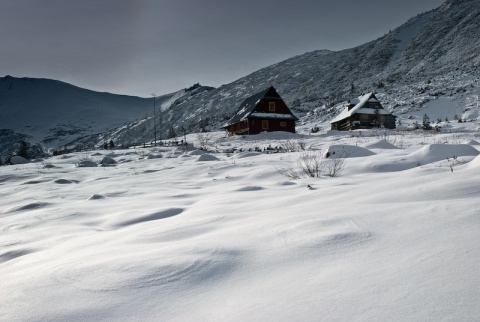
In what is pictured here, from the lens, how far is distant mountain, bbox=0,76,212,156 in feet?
350

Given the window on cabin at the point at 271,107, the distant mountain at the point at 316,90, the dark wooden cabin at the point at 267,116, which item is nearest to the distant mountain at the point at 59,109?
the distant mountain at the point at 316,90

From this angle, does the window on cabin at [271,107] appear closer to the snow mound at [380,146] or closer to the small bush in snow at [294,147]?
the small bush in snow at [294,147]

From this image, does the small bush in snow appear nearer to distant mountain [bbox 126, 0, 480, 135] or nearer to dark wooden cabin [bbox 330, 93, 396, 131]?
dark wooden cabin [bbox 330, 93, 396, 131]

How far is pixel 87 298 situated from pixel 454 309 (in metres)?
1.29

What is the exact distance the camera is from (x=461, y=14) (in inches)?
2717

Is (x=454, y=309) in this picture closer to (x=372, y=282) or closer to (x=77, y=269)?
(x=372, y=282)

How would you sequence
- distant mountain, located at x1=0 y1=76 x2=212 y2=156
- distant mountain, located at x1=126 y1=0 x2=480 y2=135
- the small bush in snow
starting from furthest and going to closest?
distant mountain, located at x1=0 y1=76 x2=212 y2=156, distant mountain, located at x1=126 y1=0 x2=480 y2=135, the small bush in snow

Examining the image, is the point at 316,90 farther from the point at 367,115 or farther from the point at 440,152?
the point at 440,152

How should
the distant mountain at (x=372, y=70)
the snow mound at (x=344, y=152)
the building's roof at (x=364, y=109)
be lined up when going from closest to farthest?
the snow mound at (x=344, y=152) < the building's roof at (x=364, y=109) < the distant mountain at (x=372, y=70)

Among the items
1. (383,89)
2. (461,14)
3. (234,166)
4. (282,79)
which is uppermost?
(461,14)

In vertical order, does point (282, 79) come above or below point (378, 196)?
above

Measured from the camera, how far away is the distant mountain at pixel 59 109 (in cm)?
10675

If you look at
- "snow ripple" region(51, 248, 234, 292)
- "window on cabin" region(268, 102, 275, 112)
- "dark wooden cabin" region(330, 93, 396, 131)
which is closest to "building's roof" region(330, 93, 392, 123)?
"dark wooden cabin" region(330, 93, 396, 131)

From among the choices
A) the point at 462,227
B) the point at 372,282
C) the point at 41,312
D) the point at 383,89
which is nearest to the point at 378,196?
the point at 462,227
